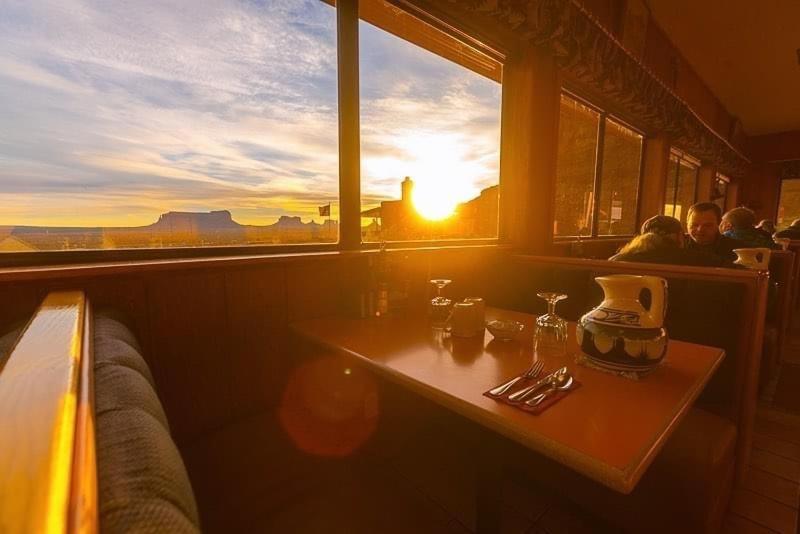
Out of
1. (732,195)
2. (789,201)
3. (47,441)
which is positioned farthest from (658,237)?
(789,201)

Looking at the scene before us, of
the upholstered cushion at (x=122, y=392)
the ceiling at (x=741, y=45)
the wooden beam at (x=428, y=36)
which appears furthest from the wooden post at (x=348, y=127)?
the ceiling at (x=741, y=45)

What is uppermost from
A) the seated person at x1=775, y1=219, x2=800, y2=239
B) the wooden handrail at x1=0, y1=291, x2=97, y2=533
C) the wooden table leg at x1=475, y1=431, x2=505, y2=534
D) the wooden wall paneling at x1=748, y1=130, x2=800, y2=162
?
the wooden wall paneling at x1=748, y1=130, x2=800, y2=162

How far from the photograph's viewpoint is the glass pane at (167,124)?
4.27 ft

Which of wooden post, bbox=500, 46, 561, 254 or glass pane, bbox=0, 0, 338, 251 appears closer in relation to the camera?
glass pane, bbox=0, 0, 338, 251

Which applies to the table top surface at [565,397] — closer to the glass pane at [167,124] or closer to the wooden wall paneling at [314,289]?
the wooden wall paneling at [314,289]

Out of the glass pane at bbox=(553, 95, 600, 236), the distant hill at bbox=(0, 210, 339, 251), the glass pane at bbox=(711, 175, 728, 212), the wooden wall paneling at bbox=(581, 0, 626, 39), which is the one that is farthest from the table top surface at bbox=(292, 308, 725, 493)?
the glass pane at bbox=(711, 175, 728, 212)

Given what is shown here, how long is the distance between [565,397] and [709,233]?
3.37 metres

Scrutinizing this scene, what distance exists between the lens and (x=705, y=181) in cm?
749

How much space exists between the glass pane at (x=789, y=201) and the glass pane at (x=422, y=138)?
10.7m

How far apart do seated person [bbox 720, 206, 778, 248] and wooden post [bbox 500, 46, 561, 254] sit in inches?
75.3

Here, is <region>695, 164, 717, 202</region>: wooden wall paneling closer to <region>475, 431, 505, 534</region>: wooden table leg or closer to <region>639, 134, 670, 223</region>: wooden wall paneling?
<region>639, 134, 670, 223</region>: wooden wall paneling

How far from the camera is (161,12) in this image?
1.54 metres

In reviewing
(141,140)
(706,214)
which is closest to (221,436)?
(141,140)

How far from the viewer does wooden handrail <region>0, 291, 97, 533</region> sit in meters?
0.28
